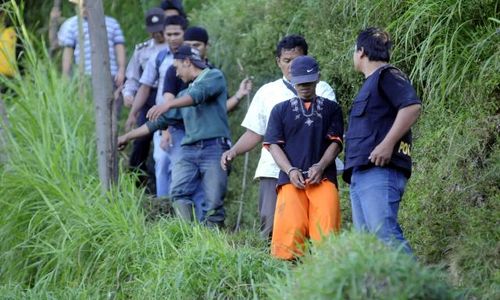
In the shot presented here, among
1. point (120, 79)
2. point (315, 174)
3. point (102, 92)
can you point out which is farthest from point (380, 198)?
point (120, 79)

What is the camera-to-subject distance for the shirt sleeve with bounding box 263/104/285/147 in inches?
327

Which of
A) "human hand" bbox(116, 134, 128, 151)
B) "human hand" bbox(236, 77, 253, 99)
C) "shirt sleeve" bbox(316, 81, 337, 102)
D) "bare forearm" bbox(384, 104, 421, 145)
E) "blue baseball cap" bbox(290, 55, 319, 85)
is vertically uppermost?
"blue baseball cap" bbox(290, 55, 319, 85)

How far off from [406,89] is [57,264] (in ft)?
12.4

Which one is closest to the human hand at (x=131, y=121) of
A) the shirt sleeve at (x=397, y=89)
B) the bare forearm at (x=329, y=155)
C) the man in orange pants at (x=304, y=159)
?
the man in orange pants at (x=304, y=159)

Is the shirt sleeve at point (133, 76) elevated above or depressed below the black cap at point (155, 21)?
below

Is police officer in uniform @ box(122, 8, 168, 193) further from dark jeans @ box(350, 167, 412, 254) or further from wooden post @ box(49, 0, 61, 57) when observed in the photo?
dark jeans @ box(350, 167, 412, 254)

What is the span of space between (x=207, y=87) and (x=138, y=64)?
272 cm

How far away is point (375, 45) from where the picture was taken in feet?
24.9

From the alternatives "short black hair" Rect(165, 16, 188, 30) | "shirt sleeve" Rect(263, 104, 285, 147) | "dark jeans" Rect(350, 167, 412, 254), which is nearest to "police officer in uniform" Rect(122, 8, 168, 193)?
"short black hair" Rect(165, 16, 188, 30)

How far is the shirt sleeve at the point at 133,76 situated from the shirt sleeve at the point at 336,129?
4718 millimetres

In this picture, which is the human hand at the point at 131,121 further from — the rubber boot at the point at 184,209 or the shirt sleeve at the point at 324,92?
the shirt sleeve at the point at 324,92

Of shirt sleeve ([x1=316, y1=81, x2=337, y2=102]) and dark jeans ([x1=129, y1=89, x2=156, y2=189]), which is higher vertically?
shirt sleeve ([x1=316, y1=81, x2=337, y2=102])

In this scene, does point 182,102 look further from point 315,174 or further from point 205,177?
point 315,174

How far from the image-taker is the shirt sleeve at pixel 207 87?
10.0 meters
